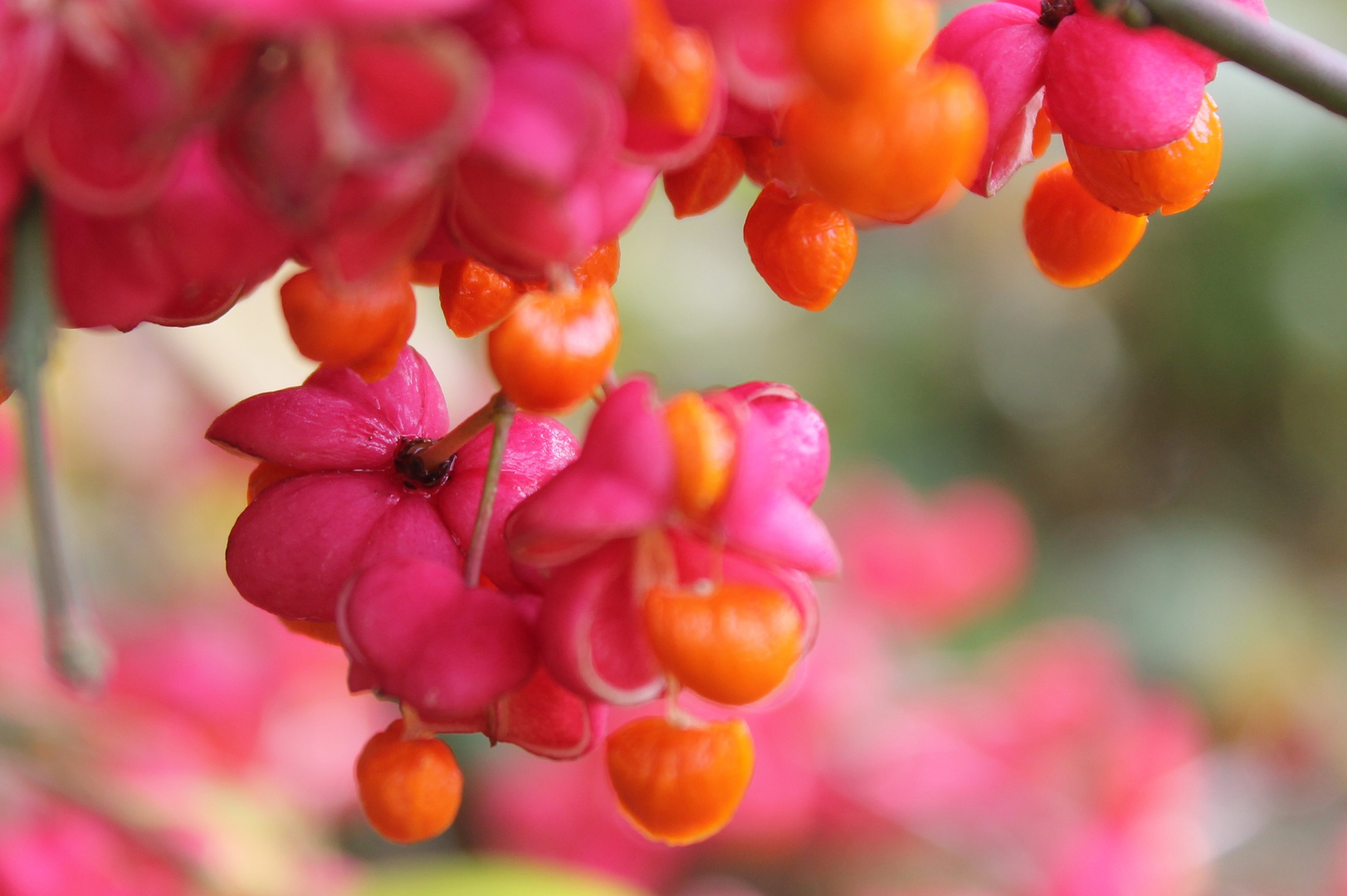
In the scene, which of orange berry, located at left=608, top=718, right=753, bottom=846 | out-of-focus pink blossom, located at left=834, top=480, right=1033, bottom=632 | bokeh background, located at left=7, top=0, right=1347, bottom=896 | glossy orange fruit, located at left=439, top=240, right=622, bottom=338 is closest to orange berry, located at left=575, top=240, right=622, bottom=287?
glossy orange fruit, located at left=439, top=240, right=622, bottom=338

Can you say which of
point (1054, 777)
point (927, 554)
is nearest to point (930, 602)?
point (927, 554)

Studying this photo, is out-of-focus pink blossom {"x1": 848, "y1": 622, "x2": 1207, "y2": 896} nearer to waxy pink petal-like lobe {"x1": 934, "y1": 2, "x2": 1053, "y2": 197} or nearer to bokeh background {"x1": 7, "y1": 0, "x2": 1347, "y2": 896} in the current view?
bokeh background {"x1": 7, "y1": 0, "x2": 1347, "y2": 896}

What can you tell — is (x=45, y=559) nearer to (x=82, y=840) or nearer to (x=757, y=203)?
(x=757, y=203)

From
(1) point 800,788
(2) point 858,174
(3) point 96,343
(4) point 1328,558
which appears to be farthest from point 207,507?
(4) point 1328,558

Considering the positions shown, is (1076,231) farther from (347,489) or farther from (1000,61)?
(347,489)

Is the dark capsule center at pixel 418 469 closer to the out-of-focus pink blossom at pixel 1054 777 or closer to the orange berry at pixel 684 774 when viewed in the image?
the orange berry at pixel 684 774

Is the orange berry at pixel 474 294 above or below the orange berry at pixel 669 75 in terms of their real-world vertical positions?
below

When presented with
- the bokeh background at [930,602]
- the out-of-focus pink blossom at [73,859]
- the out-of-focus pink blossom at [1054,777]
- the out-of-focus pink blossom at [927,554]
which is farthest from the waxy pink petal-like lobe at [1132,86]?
the out-of-focus pink blossom at [927,554]
